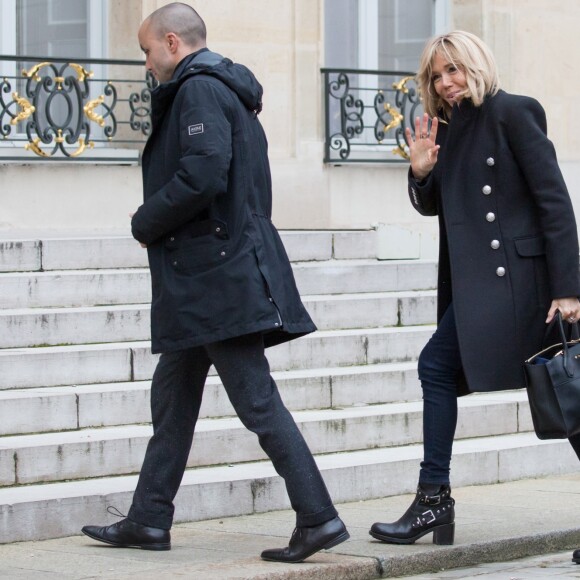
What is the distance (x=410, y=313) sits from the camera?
371 inches

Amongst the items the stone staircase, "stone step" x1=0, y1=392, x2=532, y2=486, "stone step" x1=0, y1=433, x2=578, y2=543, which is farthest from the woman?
"stone step" x1=0, y1=392, x2=532, y2=486

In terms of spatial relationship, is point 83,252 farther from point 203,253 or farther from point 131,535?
point 203,253

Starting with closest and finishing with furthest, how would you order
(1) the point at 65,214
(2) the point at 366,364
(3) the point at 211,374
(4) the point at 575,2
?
(3) the point at 211,374 < (2) the point at 366,364 < (1) the point at 65,214 < (4) the point at 575,2

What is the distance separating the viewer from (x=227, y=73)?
17.7ft

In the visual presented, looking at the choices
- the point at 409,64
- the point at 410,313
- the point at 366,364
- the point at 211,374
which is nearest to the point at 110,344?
the point at 211,374

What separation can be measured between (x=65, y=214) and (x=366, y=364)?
8.46ft

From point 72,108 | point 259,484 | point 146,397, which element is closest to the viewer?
point 259,484

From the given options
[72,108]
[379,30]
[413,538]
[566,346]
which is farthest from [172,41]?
[379,30]

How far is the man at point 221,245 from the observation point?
5.25 metres

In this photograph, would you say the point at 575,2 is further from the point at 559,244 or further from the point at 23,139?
the point at 559,244

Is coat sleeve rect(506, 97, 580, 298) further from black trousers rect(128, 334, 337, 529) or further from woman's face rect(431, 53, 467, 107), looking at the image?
black trousers rect(128, 334, 337, 529)


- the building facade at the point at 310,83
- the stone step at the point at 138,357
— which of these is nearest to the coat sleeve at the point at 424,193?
the stone step at the point at 138,357

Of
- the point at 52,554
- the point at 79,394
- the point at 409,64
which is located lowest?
the point at 52,554

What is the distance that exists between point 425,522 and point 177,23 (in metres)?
2.05
